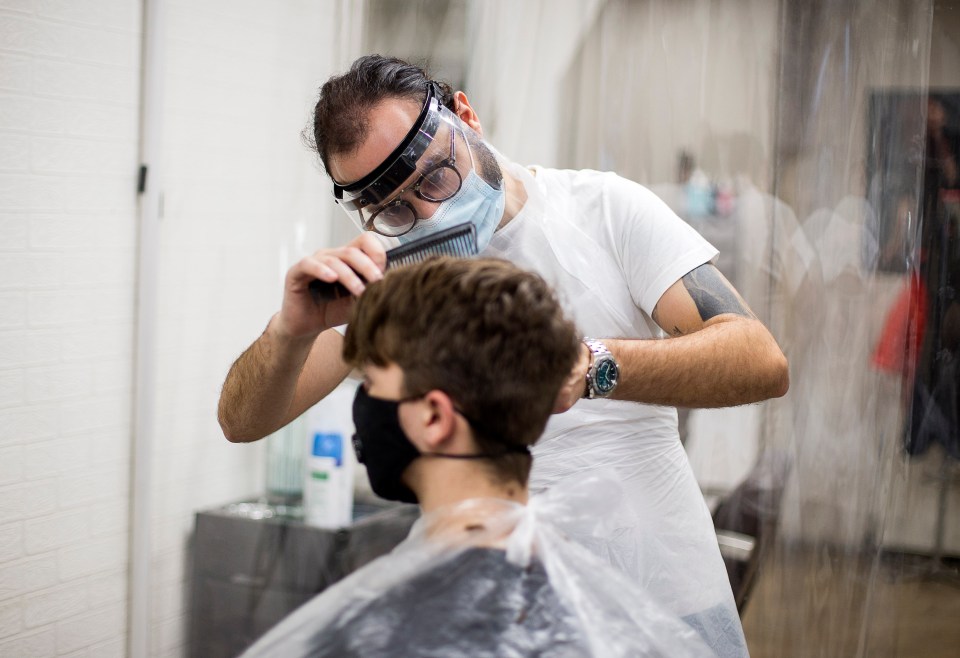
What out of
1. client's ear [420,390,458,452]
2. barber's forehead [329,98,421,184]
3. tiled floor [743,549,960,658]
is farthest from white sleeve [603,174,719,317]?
tiled floor [743,549,960,658]

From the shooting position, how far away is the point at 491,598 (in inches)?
40.0

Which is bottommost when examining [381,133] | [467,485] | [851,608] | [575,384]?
[851,608]

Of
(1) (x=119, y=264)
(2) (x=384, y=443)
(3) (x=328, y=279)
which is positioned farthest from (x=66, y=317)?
(2) (x=384, y=443)

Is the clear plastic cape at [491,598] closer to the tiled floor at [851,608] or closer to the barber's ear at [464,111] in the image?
the barber's ear at [464,111]

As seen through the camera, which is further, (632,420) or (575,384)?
(632,420)

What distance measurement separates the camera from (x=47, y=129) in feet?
7.14

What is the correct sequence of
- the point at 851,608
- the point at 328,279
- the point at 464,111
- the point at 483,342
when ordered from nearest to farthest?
the point at 483,342, the point at 328,279, the point at 464,111, the point at 851,608

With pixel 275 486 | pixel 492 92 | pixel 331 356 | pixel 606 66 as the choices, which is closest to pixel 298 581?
pixel 275 486

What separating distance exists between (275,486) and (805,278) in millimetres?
1684

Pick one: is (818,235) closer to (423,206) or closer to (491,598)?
(423,206)

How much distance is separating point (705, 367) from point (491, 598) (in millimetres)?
461

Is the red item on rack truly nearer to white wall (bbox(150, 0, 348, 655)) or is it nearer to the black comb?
the black comb

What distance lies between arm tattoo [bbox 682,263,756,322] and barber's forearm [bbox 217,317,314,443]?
581mm

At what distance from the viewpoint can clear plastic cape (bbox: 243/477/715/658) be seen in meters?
0.99
